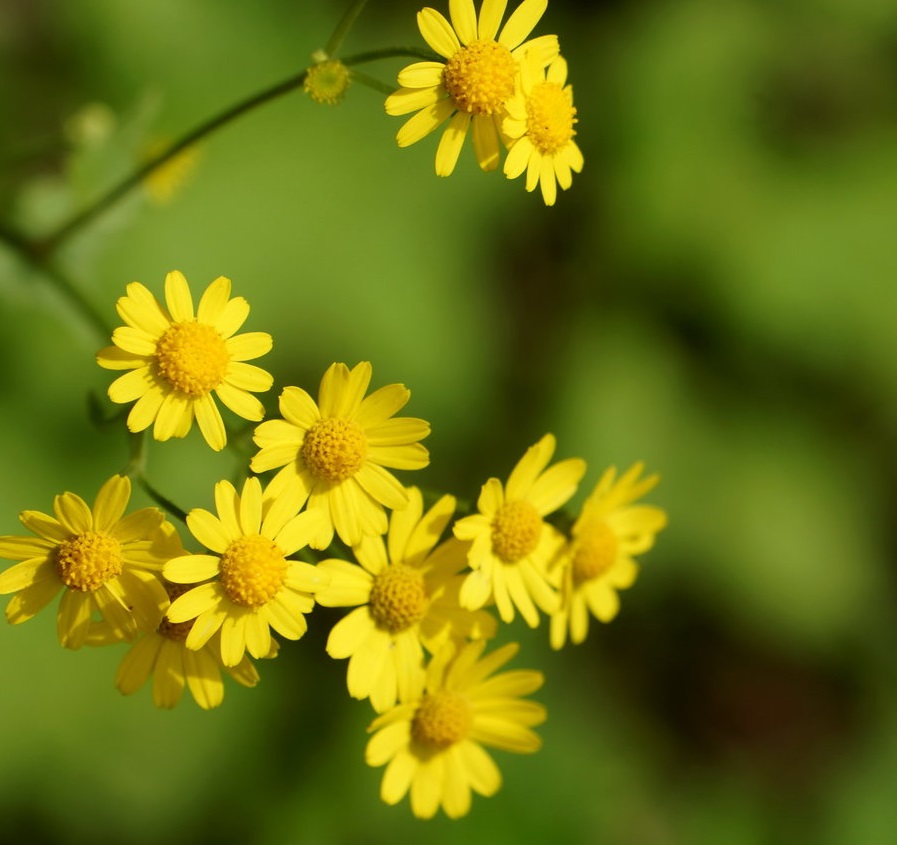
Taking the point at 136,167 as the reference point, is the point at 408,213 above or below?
above

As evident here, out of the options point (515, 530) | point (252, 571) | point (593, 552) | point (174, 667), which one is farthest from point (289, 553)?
point (593, 552)

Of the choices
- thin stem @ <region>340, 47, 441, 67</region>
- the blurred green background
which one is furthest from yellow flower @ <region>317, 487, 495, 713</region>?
the blurred green background

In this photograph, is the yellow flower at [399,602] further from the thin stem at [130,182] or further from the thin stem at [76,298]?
the thin stem at [76,298]

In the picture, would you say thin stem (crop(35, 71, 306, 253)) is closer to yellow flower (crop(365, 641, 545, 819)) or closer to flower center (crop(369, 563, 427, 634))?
flower center (crop(369, 563, 427, 634))

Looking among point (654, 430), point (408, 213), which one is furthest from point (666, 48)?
point (654, 430)

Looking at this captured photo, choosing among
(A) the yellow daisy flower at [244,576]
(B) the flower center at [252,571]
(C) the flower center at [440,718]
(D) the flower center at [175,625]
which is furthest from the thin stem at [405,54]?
(C) the flower center at [440,718]

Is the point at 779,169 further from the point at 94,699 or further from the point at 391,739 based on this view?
the point at 94,699
